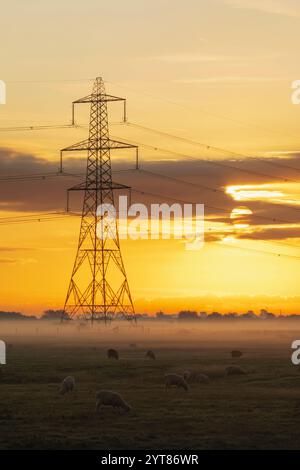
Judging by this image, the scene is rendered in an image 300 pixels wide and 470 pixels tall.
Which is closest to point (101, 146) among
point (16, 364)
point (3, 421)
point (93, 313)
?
point (93, 313)

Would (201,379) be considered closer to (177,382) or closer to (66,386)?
(177,382)

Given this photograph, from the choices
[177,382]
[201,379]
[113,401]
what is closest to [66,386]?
[177,382]

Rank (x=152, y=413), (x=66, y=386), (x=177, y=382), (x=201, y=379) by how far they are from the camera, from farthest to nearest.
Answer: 1. (x=201, y=379)
2. (x=177, y=382)
3. (x=66, y=386)
4. (x=152, y=413)

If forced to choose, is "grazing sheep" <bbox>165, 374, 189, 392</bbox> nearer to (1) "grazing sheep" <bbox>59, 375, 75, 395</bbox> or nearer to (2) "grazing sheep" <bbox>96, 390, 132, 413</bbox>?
(1) "grazing sheep" <bbox>59, 375, 75, 395</bbox>

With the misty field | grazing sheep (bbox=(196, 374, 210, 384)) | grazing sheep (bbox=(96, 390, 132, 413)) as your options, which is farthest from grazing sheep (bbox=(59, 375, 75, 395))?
grazing sheep (bbox=(196, 374, 210, 384))

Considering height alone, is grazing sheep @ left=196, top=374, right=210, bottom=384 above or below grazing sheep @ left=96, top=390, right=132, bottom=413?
above

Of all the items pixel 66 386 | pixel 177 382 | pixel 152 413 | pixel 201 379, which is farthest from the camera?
pixel 201 379

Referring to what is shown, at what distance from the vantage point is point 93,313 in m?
96.6

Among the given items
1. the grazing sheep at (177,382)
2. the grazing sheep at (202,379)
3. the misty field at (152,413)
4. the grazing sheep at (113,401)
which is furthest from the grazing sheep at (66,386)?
the grazing sheep at (202,379)

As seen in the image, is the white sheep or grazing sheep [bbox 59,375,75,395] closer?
grazing sheep [bbox 59,375,75,395]
